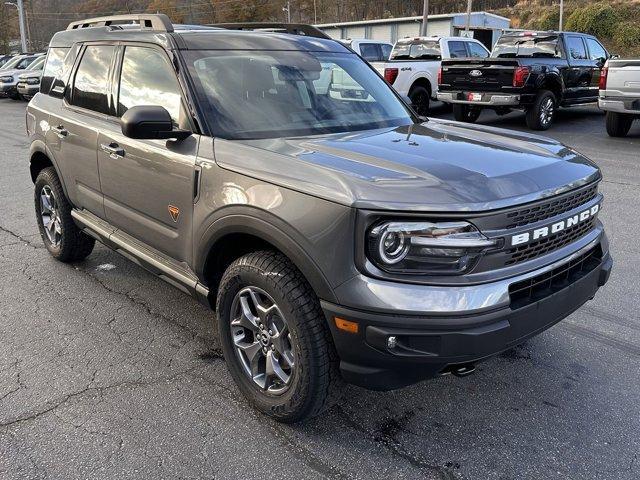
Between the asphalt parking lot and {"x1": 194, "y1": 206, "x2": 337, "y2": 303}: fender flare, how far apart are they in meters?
0.79

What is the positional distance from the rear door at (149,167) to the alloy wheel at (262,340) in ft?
1.72

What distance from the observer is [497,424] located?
290 centimetres

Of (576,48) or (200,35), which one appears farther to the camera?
(576,48)

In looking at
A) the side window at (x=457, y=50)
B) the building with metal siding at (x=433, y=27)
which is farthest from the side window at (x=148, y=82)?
the building with metal siding at (x=433, y=27)

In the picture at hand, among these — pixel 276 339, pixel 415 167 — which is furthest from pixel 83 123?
pixel 415 167

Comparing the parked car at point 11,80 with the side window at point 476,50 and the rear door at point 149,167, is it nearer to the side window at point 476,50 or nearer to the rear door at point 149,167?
the side window at point 476,50

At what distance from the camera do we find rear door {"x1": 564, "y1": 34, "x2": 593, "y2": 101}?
42.8 feet

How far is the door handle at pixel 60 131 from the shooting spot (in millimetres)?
4434

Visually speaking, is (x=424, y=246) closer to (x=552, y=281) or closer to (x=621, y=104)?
(x=552, y=281)

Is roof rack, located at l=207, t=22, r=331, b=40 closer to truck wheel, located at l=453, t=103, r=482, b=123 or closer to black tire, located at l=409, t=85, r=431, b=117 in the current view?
truck wheel, located at l=453, t=103, r=482, b=123

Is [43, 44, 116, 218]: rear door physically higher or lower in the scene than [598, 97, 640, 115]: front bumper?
higher

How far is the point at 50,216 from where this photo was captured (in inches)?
203

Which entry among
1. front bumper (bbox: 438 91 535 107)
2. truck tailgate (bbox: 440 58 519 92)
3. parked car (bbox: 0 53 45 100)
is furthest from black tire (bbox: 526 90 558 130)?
parked car (bbox: 0 53 45 100)

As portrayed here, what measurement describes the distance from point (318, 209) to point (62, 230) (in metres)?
3.21
